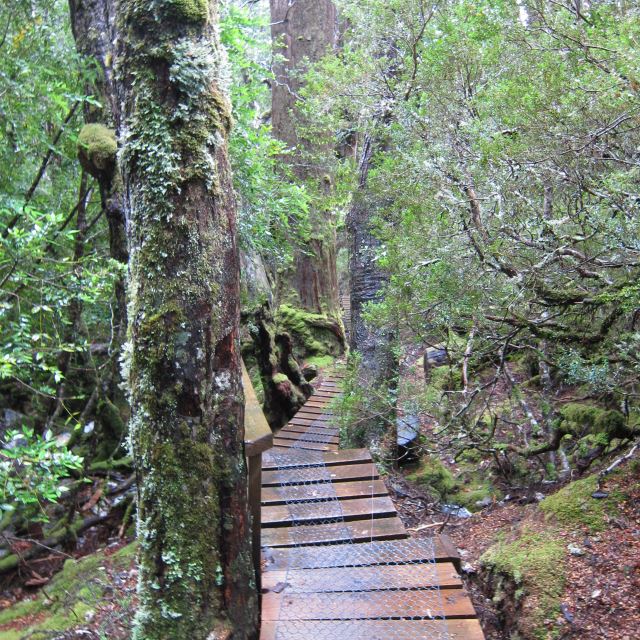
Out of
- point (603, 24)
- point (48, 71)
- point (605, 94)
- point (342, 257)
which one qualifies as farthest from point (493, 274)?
point (342, 257)

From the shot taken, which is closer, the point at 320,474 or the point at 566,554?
the point at 566,554

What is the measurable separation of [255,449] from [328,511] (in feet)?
6.51

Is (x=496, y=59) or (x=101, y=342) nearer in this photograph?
(x=496, y=59)

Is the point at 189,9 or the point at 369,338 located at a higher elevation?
the point at 189,9

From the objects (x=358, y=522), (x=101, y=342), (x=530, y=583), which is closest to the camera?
(x=530, y=583)

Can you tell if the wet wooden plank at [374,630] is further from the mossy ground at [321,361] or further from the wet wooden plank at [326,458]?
the mossy ground at [321,361]

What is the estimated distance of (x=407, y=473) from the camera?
7270mm

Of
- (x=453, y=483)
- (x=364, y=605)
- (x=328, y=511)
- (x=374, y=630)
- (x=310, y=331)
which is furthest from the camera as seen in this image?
(x=310, y=331)

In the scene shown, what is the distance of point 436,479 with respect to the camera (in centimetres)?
704

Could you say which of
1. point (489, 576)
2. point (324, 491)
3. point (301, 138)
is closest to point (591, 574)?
point (489, 576)

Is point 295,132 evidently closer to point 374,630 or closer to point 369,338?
point 369,338

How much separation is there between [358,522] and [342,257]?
15.5m

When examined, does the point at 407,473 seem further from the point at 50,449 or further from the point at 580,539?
the point at 50,449

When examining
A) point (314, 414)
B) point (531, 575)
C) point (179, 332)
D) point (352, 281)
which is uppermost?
point (179, 332)
